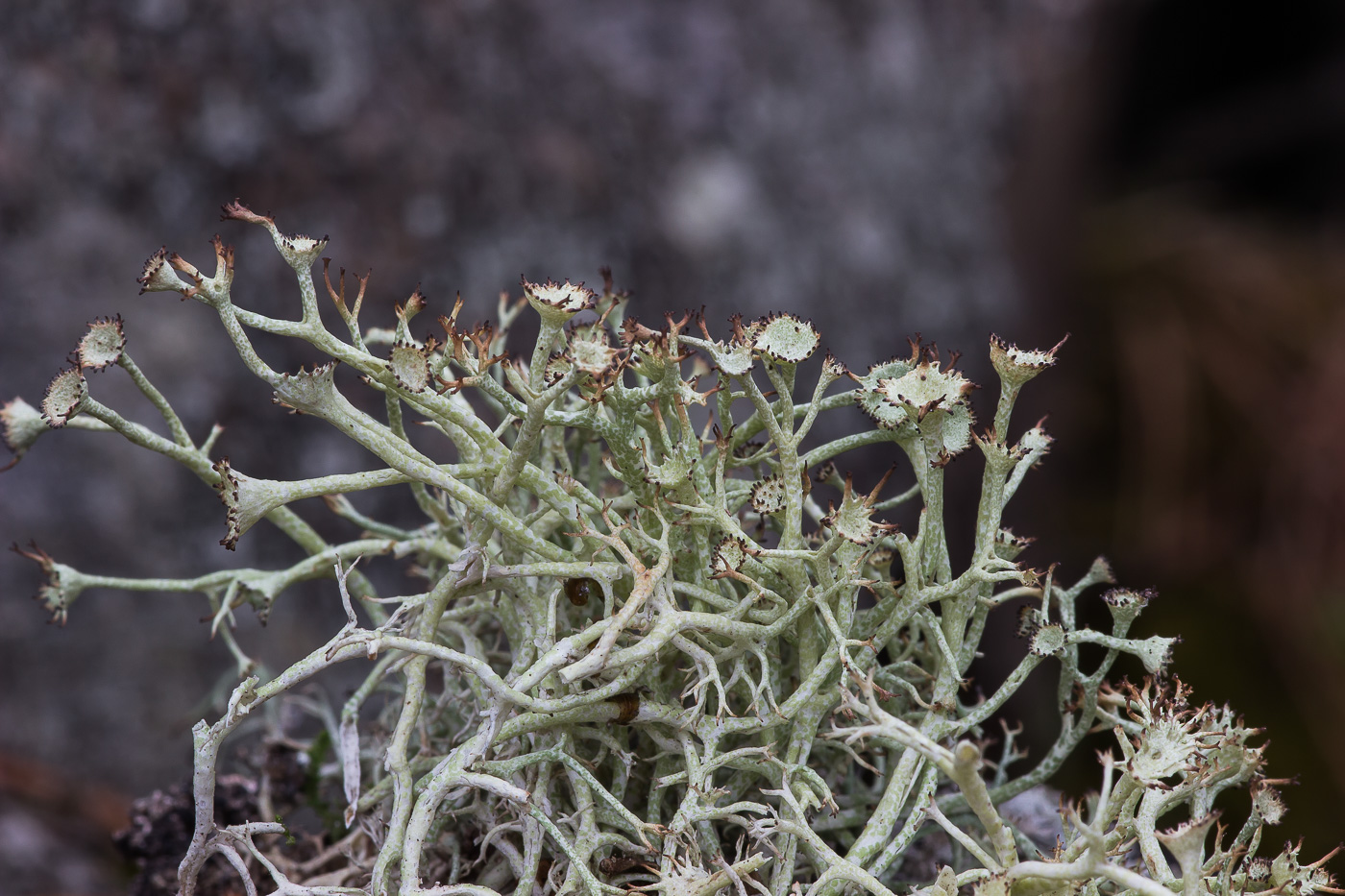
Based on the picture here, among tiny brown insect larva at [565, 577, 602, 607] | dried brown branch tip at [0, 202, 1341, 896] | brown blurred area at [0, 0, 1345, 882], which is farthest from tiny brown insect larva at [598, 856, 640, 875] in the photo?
brown blurred area at [0, 0, 1345, 882]

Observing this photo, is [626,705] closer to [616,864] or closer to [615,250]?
[616,864]

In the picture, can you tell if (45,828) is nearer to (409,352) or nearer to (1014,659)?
(409,352)

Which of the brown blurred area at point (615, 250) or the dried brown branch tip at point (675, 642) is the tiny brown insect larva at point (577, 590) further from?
the brown blurred area at point (615, 250)

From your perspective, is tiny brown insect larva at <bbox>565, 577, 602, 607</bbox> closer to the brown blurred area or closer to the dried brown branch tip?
the dried brown branch tip

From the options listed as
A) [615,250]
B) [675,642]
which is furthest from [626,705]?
[615,250]

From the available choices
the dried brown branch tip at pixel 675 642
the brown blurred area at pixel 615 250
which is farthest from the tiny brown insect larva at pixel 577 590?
the brown blurred area at pixel 615 250

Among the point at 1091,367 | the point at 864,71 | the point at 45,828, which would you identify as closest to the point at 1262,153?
the point at 1091,367

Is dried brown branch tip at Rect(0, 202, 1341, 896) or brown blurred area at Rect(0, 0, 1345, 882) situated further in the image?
brown blurred area at Rect(0, 0, 1345, 882)
